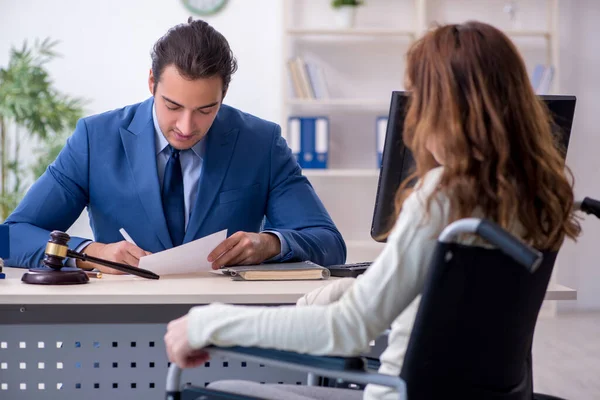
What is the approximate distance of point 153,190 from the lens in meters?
2.17

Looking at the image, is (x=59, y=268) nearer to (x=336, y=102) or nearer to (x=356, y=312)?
(x=356, y=312)

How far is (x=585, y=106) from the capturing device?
545cm

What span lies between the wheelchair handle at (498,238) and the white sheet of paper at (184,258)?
2.76 ft

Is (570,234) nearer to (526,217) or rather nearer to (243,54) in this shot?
(526,217)

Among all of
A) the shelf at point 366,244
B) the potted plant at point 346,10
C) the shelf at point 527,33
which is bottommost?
the shelf at point 366,244

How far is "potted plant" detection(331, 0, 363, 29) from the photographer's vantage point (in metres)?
5.07

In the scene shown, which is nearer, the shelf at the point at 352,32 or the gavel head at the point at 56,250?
the gavel head at the point at 56,250

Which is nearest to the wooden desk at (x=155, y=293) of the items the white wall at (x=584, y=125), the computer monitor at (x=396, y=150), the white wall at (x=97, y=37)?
the computer monitor at (x=396, y=150)

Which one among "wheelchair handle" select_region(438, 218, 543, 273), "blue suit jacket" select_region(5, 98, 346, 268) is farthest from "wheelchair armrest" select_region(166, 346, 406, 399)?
"blue suit jacket" select_region(5, 98, 346, 268)

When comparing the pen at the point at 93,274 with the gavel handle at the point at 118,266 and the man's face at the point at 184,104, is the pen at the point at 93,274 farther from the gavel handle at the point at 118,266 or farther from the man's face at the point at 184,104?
the man's face at the point at 184,104

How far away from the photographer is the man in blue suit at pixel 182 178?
2.06 m

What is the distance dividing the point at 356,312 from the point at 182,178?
1.16 metres

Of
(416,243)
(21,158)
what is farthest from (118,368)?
(21,158)

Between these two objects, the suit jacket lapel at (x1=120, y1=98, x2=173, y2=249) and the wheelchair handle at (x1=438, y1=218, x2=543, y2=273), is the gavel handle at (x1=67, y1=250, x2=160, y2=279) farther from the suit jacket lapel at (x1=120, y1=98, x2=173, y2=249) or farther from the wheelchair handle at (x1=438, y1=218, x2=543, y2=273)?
the wheelchair handle at (x1=438, y1=218, x2=543, y2=273)
